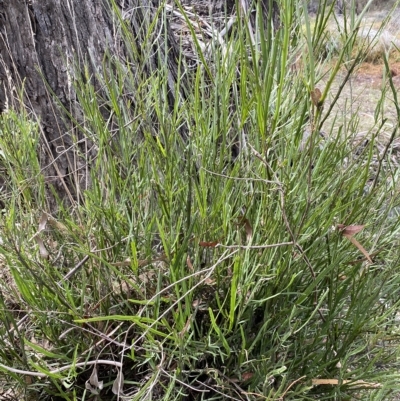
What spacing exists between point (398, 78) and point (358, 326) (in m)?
4.28

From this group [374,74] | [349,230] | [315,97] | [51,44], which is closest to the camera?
[315,97]

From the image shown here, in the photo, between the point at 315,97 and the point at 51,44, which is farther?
the point at 51,44

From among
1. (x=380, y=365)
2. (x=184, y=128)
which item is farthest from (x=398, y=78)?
(x=380, y=365)

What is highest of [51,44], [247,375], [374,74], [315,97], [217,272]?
[315,97]

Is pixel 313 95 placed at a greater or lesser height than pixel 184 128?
greater

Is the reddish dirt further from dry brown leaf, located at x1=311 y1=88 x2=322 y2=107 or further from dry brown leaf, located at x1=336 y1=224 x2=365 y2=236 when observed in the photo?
dry brown leaf, located at x1=311 y1=88 x2=322 y2=107

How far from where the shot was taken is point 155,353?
2.03 ft

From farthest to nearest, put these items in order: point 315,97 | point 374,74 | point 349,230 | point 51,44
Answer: point 374,74, point 51,44, point 349,230, point 315,97

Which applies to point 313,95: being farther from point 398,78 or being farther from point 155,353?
point 398,78

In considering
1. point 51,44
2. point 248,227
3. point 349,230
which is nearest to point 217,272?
point 248,227

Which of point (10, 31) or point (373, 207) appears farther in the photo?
point (10, 31)

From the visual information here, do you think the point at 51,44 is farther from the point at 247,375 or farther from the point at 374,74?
the point at 374,74

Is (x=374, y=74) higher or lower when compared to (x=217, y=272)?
lower

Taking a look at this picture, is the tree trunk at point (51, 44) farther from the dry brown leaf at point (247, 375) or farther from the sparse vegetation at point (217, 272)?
the dry brown leaf at point (247, 375)
